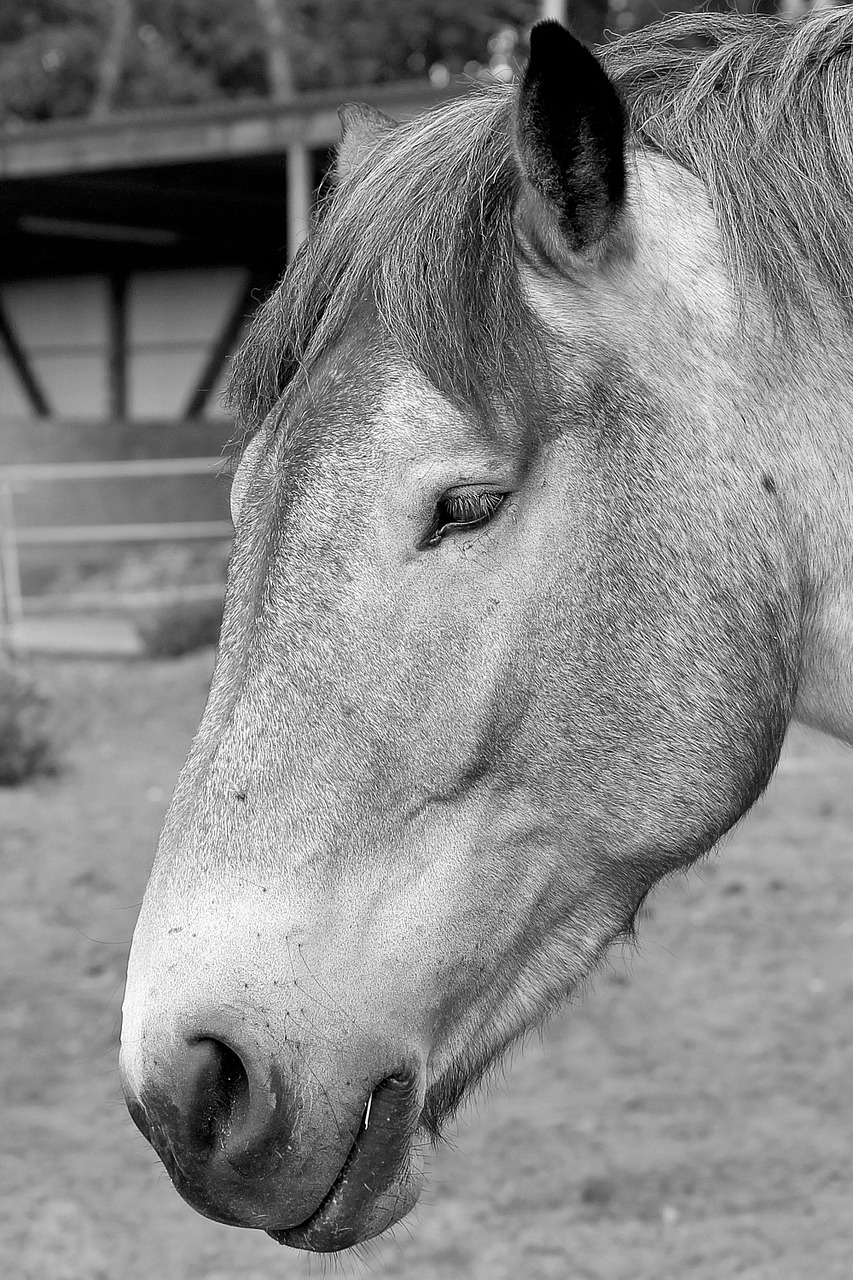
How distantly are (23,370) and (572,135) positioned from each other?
15960 millimetres

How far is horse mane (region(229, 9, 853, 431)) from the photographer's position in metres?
1.58

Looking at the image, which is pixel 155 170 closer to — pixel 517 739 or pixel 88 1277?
pixel 88 1277

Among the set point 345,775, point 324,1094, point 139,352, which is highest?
point 345,775

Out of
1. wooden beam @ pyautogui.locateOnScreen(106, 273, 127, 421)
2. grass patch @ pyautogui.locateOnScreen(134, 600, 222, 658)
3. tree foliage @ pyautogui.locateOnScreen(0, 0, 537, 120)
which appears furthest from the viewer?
tree foliage @ pyautogui.locateOnScreen(0, 0, 537, 120)

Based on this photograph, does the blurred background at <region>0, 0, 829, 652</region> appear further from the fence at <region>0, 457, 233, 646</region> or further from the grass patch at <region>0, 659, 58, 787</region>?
the grass patch at <region>0, 659, 58, 787</region>

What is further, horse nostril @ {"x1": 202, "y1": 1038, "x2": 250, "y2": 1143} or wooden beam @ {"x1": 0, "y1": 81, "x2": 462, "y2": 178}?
wooden beam @ {"x1": 0, "y1": 81, "x2": 462, "y2": 178}

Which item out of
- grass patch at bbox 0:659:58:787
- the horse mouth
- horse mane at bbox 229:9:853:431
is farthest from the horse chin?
grass patch at bbox 0:659:58:787

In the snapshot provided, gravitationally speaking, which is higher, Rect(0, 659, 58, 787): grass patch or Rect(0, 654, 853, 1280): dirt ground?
Rect(0, 654, 853, 1280): dirt ground

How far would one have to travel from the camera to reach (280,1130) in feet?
4.80

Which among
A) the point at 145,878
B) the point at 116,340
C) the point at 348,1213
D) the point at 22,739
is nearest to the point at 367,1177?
the point at 348,1213

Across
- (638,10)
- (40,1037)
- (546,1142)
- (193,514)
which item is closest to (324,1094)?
(546,1142)

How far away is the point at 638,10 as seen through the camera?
66.3ft

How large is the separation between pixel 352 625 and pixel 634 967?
4147 millimetres

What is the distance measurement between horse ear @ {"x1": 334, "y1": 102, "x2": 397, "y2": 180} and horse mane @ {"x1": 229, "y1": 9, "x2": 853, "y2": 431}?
12.0 inches
